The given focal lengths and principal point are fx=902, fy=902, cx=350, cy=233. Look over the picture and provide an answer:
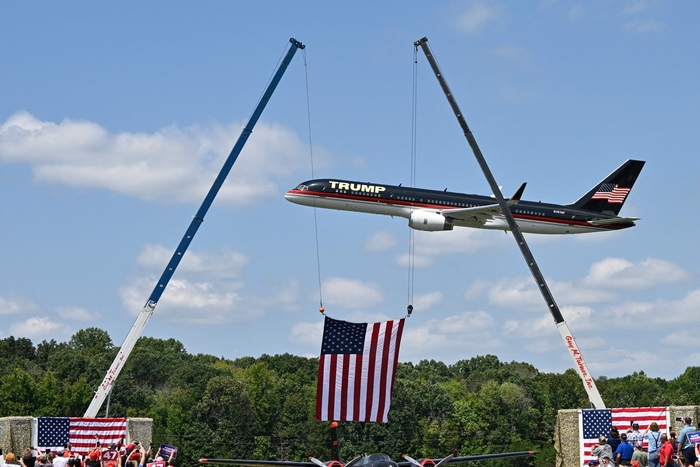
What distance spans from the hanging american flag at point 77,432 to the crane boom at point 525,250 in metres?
16.3

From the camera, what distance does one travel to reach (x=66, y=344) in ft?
471

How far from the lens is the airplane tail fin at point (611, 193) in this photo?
53.3 m

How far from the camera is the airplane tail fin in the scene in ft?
175

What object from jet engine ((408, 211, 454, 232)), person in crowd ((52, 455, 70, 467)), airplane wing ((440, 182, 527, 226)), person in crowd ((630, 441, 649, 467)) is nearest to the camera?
person in crowd ((52, 455, 70, 467))

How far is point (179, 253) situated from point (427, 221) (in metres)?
13.7

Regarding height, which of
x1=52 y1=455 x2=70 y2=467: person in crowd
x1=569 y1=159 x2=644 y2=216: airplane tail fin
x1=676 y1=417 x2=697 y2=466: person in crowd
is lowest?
x1=52 y1=455 x2=70 y2=467: person in crowd

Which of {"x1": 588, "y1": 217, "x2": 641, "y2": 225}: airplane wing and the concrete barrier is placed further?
{"x1": 588, "y1": 217, "x2": 641, "y2": 225}: airplane wing

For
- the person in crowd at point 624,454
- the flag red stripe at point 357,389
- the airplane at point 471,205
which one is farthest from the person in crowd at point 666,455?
the airplane at point 471,205

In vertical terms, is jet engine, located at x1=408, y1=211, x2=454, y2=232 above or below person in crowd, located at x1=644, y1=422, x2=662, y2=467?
above

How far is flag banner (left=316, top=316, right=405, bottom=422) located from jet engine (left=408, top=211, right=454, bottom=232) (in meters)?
22.7

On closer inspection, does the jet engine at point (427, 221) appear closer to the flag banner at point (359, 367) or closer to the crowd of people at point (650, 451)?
the flag banner at point (359, 367)

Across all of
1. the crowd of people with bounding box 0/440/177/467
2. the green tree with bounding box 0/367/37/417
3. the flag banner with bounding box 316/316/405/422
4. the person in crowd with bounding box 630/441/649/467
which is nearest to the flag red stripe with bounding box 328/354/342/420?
the flag banner with bounding box 316/316/405/422

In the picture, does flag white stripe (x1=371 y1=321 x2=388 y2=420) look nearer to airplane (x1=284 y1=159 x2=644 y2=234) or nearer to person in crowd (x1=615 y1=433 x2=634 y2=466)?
person in crowd (x1=615 y1=433 x2=634 y2=466)

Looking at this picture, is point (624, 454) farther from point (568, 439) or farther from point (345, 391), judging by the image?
point (345, 391)
